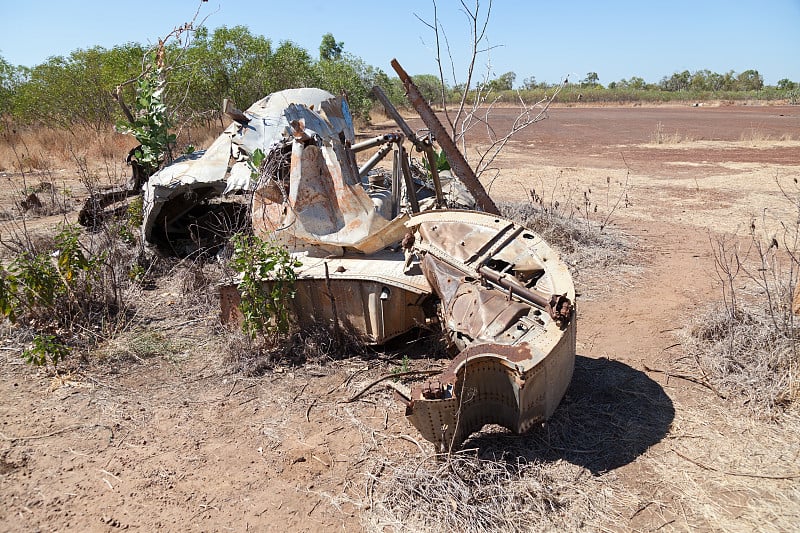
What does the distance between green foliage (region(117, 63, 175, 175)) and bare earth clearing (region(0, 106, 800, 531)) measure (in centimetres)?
271

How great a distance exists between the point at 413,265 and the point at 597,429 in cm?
192

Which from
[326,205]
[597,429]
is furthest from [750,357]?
[326,205]

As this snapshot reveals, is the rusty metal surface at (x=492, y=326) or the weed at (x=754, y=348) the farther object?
the weed at (x=754, y=348)

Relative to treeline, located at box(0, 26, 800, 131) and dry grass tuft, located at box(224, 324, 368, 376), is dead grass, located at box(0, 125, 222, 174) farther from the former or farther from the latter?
dry grass tuft, located at box(224, 324, 368, 376)

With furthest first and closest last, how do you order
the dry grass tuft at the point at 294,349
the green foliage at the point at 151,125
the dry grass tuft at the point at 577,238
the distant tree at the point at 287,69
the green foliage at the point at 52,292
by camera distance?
the distant tree at the point at 287,69
the green foliage at the point at 151,125
the dry grass tuft at the point at 577,238
the green foliage at the point at 52,292
the dry grass tuft at the point at 294,349

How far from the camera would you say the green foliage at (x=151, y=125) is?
8078mm

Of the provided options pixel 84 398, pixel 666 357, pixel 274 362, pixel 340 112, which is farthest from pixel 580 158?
pixel 84 398

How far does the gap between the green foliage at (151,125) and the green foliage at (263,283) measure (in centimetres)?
400

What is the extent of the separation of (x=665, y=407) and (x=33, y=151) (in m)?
18.8

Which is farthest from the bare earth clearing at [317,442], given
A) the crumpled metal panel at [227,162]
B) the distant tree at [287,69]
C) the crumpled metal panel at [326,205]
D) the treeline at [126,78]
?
the distant tree at [287,69]

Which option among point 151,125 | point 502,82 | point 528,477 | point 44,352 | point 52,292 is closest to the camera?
point 528,477

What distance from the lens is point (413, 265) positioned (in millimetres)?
4801

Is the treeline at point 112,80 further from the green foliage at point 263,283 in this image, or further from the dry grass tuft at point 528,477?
the dry grass tuft at point 528,477

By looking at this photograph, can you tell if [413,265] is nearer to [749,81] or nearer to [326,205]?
[326,205]
